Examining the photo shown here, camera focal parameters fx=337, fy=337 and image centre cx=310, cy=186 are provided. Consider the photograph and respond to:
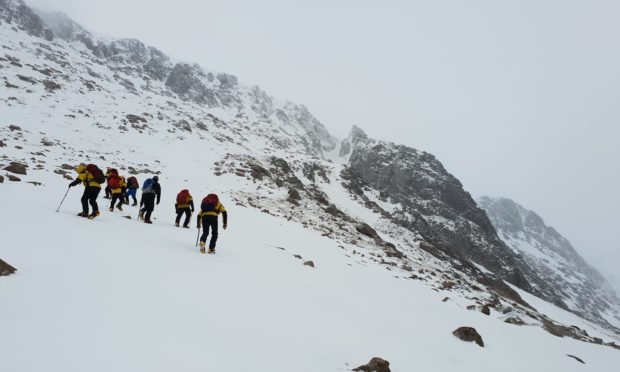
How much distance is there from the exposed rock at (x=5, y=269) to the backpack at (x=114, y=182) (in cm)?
940

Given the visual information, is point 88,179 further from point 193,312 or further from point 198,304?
point 193,312

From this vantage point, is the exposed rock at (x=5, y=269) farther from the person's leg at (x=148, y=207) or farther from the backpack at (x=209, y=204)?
the person's leg at (x=148, y=207)

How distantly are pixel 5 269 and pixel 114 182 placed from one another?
9645 mm

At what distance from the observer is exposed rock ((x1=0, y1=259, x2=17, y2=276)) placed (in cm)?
494

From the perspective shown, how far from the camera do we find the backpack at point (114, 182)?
45.1 feet

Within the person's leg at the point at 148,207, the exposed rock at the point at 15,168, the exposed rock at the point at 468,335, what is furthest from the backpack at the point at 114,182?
the exposed rock at the point at 468,335

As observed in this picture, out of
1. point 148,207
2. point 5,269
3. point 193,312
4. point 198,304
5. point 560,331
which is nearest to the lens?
point 5,269

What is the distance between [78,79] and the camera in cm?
6312

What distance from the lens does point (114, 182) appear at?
13.9m

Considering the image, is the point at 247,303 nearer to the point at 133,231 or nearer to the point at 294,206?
the point at 133,231

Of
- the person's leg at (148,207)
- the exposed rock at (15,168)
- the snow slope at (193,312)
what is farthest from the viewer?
the exposed rock at (15,168)

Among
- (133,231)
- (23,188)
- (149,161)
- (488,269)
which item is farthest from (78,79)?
(488,269)

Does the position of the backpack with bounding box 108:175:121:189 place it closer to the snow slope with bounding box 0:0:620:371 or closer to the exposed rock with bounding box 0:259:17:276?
the snow slope with bounding box 0:0:620:371

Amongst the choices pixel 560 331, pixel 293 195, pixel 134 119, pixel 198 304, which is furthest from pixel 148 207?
pixel 134 119
